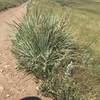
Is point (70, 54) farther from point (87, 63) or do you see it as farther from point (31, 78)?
point (31, 78)

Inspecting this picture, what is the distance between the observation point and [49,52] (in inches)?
393

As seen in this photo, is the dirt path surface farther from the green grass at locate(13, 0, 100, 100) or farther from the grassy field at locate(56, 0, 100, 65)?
the grassy field at locate(56, 0, 100, 65)

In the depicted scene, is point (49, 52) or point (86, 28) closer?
point (49, 52)

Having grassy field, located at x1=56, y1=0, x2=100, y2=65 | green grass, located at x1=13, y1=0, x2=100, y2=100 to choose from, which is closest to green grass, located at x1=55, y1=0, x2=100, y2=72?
grassy field, located at x1=56, y1=0, x2=100, y2=65

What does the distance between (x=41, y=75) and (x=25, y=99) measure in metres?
1.40

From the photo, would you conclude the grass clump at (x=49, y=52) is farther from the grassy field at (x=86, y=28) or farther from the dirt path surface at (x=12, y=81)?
the grassy field at (x=86, y=28)

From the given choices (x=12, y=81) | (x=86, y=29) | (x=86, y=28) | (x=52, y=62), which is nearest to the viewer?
(x=12, y=81)

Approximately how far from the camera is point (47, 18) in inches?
431

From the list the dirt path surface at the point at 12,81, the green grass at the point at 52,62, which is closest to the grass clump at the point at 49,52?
the green grass at the point at 52,62

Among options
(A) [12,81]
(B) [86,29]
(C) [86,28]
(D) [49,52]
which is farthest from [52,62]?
(C) [86,28]

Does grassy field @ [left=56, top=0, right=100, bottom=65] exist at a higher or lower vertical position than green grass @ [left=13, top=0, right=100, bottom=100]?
lower

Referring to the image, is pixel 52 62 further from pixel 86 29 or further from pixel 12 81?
pixel 86 29

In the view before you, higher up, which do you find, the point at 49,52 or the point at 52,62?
the point at 49,52

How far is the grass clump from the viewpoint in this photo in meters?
9.26
